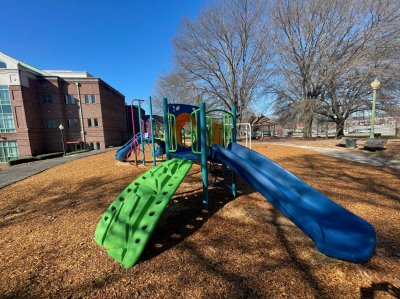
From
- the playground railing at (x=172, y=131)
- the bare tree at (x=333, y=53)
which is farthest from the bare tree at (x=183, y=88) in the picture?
the playground railing at (x=172, y=131)

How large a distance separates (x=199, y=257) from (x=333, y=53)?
24166 millimetres

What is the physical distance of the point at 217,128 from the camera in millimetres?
5715

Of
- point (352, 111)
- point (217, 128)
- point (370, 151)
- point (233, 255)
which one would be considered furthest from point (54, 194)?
point (352, 111)

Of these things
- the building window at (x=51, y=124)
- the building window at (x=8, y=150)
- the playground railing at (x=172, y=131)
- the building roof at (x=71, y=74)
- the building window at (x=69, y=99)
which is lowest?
the building window at (x=8, y=150)

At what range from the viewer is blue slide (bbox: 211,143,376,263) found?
75.2 inches

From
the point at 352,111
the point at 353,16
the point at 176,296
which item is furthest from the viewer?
the point at 352,111

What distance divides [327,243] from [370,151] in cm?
1168

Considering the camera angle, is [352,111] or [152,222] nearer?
[152,222]

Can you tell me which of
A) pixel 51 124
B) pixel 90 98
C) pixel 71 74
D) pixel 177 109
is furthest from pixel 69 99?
pixel 177 109

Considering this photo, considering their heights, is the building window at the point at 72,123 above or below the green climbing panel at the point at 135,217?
above

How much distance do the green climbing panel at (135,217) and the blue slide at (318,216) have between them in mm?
1162

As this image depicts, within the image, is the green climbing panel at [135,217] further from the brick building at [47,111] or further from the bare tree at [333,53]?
the brick building at [47,111]

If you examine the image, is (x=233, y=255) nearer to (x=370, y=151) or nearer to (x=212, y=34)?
(x=370, y=151)

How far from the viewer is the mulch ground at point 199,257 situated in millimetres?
1922
